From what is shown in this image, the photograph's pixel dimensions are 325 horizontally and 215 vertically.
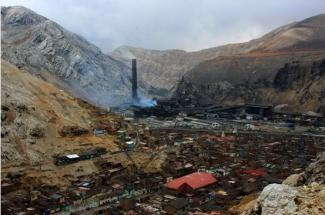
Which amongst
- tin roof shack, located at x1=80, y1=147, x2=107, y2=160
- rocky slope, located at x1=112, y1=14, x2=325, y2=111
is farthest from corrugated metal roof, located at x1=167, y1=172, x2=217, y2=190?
rocky slope, located at x1=112, y1=14, x2=325, y2=111

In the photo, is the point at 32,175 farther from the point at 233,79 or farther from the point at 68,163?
the point at 233,79

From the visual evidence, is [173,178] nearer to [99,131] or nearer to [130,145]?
[130,145]

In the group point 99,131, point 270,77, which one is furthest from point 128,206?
point 270,77

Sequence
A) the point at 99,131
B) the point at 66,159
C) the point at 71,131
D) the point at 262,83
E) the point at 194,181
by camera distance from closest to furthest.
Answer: the point at 194,181
the point at 66,159
the point at 71,131
the point at 99,131
the point at 262,83

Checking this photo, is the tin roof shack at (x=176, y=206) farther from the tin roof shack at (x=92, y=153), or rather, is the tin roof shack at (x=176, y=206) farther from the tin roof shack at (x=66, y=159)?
the tin roof shack at (x=92, y=153)

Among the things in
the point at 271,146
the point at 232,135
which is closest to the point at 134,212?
the point at 271,146

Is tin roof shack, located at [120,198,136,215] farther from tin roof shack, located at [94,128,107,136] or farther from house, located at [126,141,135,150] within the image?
tin roof shack, located at [94,128,107,136]
